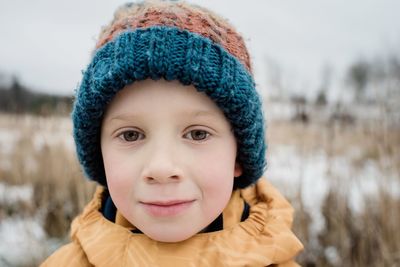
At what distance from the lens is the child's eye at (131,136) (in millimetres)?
1117

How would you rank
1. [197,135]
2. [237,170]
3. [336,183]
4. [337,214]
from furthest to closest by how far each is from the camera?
[336,183], [337,214], [237,170], [197,135]

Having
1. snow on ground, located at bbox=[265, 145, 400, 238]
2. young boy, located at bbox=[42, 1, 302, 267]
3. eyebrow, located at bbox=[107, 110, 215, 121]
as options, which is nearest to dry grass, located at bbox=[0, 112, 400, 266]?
snow on ground, located at bbox=[265, 145, 400, 238]

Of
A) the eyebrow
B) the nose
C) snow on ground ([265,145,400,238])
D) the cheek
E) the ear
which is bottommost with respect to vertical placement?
snow on ground ([265,145,400,238])

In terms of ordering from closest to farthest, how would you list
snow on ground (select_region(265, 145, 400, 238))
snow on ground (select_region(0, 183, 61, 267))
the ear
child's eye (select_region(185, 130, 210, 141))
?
child's eye (select_region(185, 130, 210, 141)) → the ear → snow on ground (select_region(0, 183, 61, 267)) → snow on ground (select_region(265, 145, 400, 238))

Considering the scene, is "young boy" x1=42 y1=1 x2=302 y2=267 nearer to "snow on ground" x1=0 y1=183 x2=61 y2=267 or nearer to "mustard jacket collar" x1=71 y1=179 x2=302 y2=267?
"mustard jacket collar" x1=71 y1=179 x2=302 y2=267

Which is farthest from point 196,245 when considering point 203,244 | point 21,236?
point 21,236

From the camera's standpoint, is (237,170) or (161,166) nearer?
(161,166)

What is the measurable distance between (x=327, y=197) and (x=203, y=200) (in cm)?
175

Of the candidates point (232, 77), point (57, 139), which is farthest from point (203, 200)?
point (57, 139)

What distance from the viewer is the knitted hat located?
106 cm

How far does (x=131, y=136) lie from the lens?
1.14 m

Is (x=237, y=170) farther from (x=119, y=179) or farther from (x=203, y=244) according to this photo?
(x=119, y=179)

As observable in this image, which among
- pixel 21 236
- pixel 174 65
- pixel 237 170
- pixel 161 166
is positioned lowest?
pixel 21 236

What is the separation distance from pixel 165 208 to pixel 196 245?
196mm
